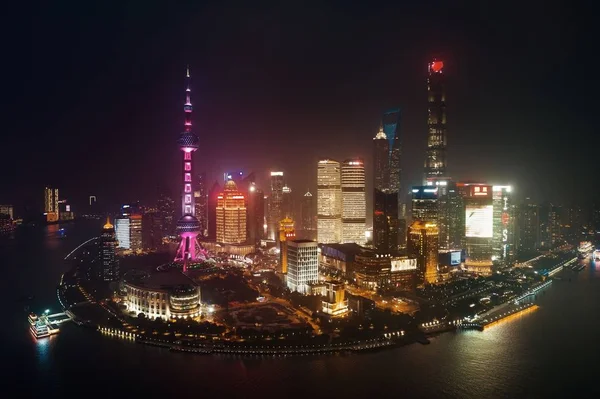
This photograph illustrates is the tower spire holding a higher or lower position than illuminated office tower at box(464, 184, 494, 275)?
higher

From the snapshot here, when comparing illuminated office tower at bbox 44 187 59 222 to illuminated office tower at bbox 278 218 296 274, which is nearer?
illuminated office tower at bbox 278 218 296 274

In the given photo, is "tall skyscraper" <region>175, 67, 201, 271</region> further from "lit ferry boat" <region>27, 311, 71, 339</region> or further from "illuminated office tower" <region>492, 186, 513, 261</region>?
"illuminated office tower" <region>492, 186, 513, 261</region>

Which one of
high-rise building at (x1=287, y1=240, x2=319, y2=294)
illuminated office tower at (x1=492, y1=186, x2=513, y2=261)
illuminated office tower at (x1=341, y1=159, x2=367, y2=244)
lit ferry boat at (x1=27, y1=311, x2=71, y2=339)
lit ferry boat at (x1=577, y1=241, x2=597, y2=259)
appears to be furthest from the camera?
illuminated office tower at (x1=341, y1=159, x2=367, y2=244)

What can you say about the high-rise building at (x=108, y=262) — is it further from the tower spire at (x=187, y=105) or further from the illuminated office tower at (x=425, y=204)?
the illuminated office tower at (x=425, y=204)

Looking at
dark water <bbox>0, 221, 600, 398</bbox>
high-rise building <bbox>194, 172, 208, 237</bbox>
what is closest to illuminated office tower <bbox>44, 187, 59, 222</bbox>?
high-rise building <bbox>194, 172, 208, 237</bbox>

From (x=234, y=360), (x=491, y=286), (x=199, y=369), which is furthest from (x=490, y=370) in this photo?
(x=491, y=286)

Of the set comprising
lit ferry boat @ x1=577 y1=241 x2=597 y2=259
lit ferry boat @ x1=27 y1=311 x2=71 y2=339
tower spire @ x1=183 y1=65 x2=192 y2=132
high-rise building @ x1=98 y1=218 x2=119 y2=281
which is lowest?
lit ferry boat @ x1=27 y1=311 x2=71 y2=339

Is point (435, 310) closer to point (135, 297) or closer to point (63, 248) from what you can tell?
point (135, 297)

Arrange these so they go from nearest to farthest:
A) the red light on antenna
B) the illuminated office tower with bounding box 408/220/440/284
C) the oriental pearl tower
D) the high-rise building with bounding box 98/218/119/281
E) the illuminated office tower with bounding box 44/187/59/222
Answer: the high-rise building with bounding box 98/218/119/281
the illuminated office tower with bounding box 408/220/440/284
the oriental pearl tower
the red light on antenna
the illuminated office tower with bounding box 44/187/59/222
